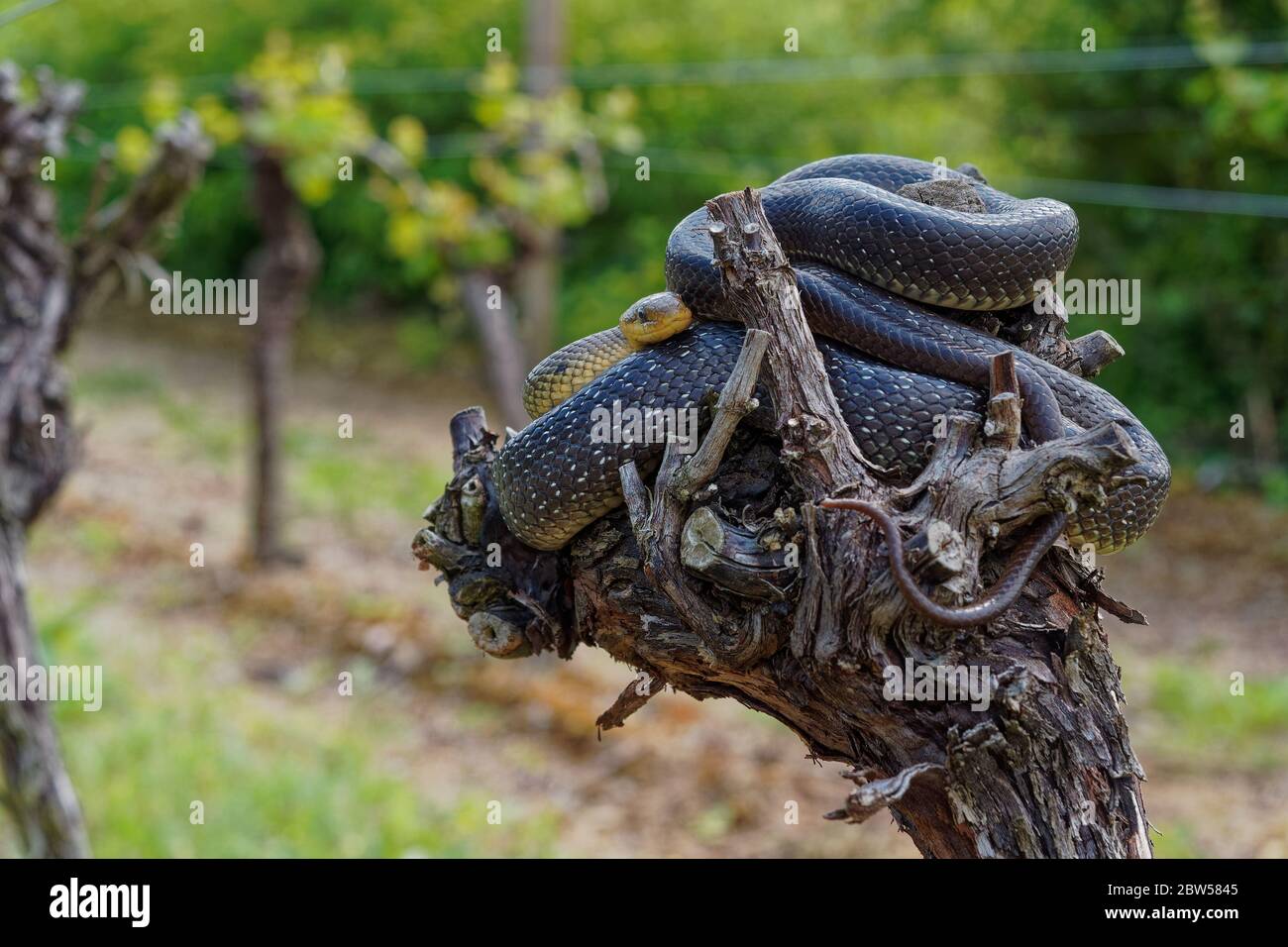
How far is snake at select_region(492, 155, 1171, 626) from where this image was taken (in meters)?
2.95

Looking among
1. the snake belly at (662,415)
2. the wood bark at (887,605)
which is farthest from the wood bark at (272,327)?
the wood bark at (887,605)

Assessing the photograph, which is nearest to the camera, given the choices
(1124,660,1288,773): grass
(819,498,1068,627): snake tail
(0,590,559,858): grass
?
(819,498,1068,627): snake tail

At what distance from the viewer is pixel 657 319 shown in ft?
10.8

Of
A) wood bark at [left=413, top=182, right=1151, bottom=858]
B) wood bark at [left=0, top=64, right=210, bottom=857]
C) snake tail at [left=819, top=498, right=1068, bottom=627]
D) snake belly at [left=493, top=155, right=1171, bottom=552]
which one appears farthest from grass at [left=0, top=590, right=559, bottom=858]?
snake tail at [left=819, top=498, right=1068, bottom=627]

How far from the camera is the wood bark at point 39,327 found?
226 inches

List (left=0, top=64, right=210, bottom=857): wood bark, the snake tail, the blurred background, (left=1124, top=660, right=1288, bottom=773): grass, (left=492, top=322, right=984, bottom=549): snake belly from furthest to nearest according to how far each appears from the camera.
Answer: (left=1124, top=660, right=1288, bottom=773): grass < the blurred background < (left=0, top=64, right=210, bottom=857): wood bark < (left=492, top=322, right=984, bottom=549): snake belly < the snake tail

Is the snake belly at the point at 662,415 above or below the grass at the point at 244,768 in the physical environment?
above

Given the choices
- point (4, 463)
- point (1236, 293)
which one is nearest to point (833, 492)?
point (4, 463)

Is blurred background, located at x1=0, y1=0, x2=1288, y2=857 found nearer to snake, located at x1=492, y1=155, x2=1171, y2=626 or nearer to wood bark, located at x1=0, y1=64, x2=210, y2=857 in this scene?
wood bark, located at x1=0, y1=64, x2=210, y2=857

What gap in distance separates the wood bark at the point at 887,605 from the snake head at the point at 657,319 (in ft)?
1.36

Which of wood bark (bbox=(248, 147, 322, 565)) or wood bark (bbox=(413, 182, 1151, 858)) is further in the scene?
wood bark (bbox=(248, 147, 322, 565))

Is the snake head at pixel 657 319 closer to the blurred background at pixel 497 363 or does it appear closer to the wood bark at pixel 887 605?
the wood bark at pixel 887 605

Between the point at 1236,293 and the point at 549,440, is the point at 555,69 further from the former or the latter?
the point at 549,440

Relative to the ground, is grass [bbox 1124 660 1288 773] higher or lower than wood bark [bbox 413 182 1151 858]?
lower
